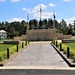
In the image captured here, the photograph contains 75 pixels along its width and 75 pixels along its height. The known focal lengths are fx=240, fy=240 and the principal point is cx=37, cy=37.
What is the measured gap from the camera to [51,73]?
37.9 feet

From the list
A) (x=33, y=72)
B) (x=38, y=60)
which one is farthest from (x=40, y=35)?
(x=33, y=72)

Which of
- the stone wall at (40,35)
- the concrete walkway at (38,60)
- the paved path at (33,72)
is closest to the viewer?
the paved path at (33,72)

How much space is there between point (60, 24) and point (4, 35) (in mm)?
40412

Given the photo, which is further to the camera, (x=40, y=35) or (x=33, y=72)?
(x=40, y=35)

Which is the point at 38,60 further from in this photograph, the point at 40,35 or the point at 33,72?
the point at 40,35

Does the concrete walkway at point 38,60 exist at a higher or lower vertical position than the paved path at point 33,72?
lower

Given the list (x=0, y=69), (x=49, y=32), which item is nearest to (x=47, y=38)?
(x=49, y=32)

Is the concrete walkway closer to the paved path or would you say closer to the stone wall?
the paved path

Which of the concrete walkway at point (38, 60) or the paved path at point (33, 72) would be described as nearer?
→ the paved path at point (33, 72)

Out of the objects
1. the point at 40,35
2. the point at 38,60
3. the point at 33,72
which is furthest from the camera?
the point at 40,35

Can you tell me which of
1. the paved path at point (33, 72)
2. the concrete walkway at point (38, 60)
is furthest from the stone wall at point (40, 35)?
the paved path at point (33, 72)

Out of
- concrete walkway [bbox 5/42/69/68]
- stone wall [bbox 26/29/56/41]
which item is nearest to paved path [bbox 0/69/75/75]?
concrete walkway [bbox 5/42/69/68]

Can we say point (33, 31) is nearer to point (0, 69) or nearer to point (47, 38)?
point (47, 38)

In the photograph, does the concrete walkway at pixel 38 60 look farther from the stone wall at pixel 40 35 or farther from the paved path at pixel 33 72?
the stone wall at pixel 40 35
